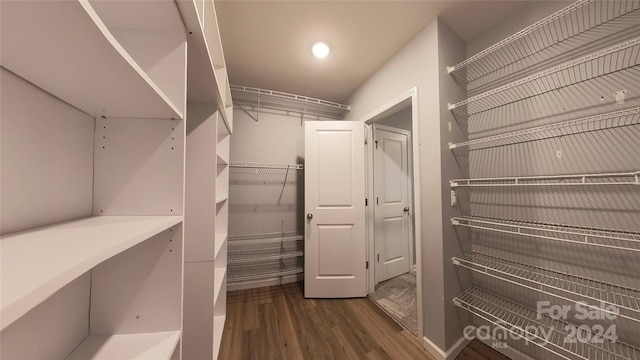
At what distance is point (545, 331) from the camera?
135cm

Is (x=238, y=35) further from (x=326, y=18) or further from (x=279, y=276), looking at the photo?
(x=279, y=276)

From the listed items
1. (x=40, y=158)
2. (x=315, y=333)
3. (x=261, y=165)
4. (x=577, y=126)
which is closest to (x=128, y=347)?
Answer: (x=40, y=158)

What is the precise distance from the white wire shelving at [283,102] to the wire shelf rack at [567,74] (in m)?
1.54

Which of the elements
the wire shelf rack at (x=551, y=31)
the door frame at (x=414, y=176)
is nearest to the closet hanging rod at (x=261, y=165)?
the door frame at (x=414, y=176)

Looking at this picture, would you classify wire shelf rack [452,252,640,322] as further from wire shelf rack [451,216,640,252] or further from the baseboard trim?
the baseboard trim

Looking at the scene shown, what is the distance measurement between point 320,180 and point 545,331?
2010 mm

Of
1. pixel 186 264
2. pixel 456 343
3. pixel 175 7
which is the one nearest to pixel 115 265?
pixel 186 264

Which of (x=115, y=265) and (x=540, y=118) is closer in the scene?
(x=115, y=265)

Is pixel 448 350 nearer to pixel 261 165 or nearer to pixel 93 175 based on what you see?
pixel 93 175

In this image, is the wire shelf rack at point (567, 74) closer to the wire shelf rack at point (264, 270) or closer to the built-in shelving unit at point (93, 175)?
the built-in shelving unit at point (93, 175)

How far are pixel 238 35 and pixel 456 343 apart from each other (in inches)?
115

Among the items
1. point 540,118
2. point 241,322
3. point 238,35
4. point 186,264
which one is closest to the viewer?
point 186,264

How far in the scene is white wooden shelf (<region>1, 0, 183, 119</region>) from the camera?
13.8 inches

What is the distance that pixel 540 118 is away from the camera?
1.40m
